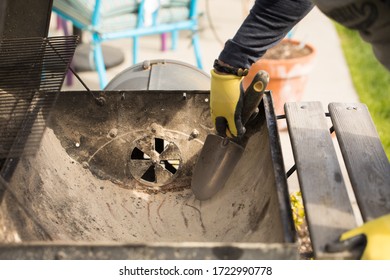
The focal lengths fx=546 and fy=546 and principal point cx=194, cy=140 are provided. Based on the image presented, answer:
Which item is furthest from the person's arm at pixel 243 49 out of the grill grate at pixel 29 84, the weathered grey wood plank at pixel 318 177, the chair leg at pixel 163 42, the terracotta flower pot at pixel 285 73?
the chair leg at pixel 163 42

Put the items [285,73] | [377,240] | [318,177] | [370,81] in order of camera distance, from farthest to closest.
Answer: [370,81]
[285,73]
[318,177]
[377,240]

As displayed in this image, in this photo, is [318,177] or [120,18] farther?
[120,18]

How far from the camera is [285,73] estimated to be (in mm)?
3318

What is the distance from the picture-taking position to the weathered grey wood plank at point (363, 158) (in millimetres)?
1613

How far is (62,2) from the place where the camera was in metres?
3.32

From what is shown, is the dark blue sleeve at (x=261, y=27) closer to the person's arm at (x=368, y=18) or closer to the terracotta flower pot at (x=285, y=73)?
the person's arm at (x=368, y=18)

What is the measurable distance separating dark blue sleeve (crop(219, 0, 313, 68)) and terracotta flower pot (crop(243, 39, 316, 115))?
51.2 inches

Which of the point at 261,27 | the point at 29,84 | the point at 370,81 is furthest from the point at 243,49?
the point at 370,81

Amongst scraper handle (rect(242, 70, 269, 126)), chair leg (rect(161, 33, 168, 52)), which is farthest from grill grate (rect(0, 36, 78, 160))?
chair leg (rect(161, 33, 168, 52))

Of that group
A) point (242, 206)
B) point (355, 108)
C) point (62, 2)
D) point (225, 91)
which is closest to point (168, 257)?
point (242, 206)

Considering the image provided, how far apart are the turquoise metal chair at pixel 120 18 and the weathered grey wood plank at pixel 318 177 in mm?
1677

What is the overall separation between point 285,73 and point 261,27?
1437 millimetres

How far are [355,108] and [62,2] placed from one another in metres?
2.00

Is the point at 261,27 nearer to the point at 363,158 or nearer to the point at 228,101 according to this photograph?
the point at 228,101
